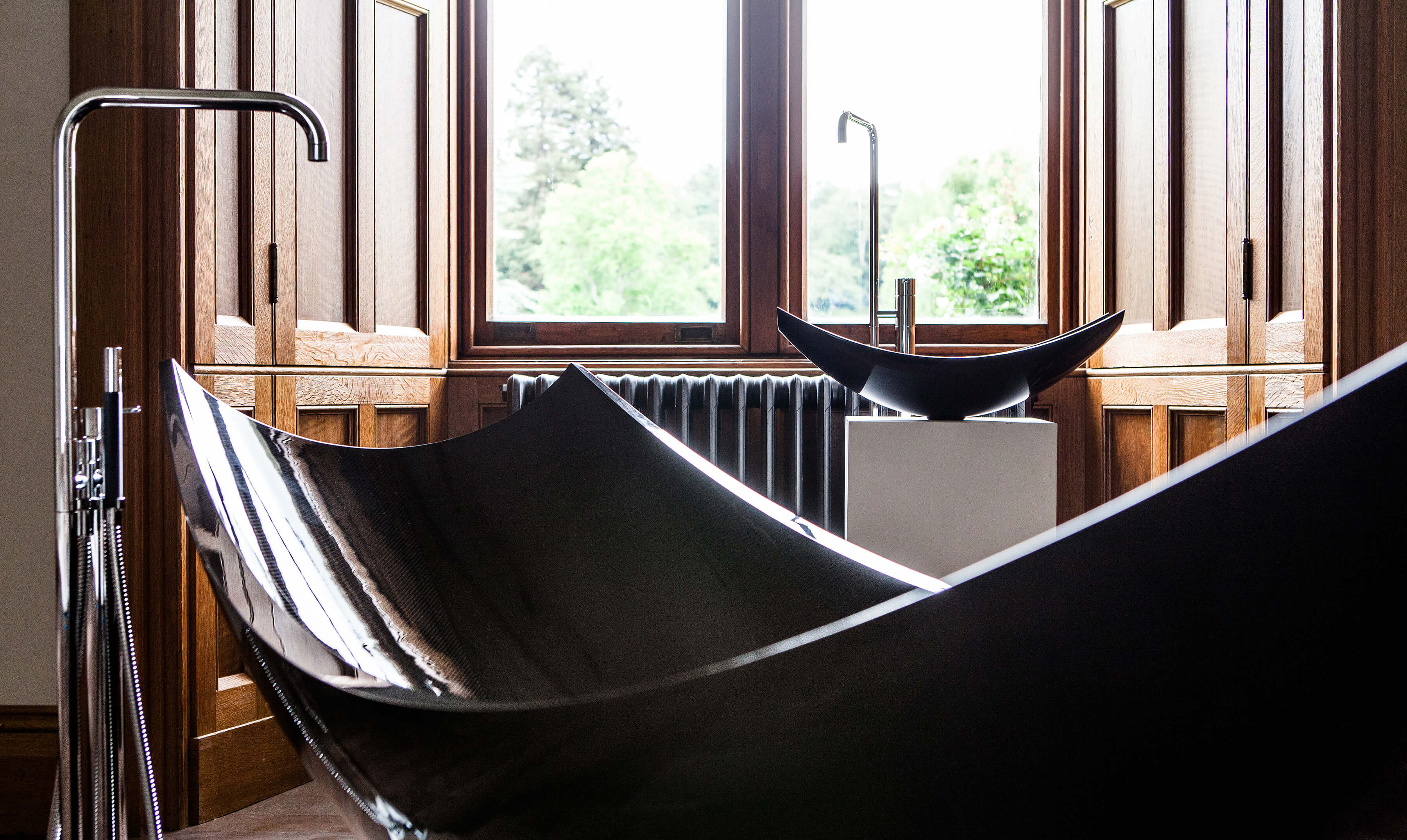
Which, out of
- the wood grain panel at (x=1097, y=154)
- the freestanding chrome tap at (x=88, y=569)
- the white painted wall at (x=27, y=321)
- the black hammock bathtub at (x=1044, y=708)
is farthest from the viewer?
the wood grain panel at (x=1097, y=154)

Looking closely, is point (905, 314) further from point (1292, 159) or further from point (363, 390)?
point (363, 390)

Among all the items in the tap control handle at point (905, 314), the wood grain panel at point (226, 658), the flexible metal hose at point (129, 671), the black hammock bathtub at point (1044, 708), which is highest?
the tap control handle at point (905, 314)

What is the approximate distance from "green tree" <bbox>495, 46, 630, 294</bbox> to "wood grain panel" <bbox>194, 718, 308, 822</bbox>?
1175mm

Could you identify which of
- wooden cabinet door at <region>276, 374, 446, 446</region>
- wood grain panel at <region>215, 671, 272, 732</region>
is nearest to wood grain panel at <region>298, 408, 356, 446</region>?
Answer: wooden cabinet door at <region>276, 374, 446, 446</region>

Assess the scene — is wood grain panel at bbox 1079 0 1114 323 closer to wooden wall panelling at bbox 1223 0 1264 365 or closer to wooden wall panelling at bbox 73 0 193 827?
wooden wall panelling at bbox 1223 0 1264 365

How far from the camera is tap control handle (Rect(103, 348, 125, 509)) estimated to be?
2.65 feet

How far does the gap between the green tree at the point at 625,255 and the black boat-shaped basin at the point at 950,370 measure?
73 cm

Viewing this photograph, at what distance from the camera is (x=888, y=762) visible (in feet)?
1.07

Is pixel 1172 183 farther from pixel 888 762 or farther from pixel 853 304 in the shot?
pixel 888 762

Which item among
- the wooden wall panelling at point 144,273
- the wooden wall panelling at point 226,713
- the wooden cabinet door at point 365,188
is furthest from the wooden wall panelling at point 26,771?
the wooden cabinet door at point 365,188

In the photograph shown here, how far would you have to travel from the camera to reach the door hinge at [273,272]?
1.62m

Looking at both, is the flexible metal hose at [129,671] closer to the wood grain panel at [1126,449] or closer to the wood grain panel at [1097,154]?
the wood grain panel at [1126,449]

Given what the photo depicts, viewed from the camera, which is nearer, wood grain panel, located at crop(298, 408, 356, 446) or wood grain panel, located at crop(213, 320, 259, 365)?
wood grain panel, located at crop(213, 320, 259, 365)

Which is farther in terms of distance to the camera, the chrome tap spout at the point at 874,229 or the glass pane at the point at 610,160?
the glass pane at the point at 610,160
